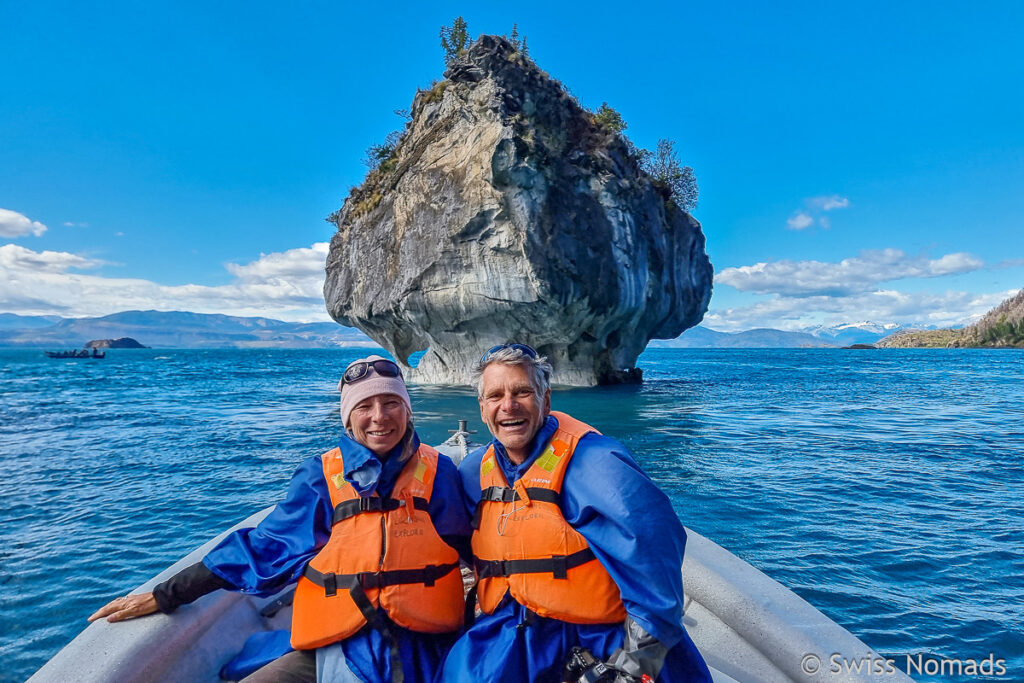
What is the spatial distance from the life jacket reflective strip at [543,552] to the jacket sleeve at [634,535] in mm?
94

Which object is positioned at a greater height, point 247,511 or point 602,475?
point 602,475

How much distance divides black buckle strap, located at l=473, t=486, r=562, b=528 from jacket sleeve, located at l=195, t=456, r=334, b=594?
0.75 m

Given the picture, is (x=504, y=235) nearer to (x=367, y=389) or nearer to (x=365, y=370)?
(x=365, y=370)

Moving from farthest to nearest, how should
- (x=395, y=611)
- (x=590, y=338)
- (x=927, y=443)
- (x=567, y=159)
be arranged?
(x=590, y=338), (x=567, y=159), (x=927, y=443), (x=395, y=611)

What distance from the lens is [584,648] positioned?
7.71ft

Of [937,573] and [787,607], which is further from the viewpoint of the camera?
[937,573]

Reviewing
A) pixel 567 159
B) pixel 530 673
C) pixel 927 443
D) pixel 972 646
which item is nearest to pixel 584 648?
pixel 530 673

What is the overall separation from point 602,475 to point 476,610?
1.24m

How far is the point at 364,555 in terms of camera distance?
2564 millimetres

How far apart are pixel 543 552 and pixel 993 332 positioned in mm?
140165

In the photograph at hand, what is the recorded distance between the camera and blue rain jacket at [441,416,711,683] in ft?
7.09

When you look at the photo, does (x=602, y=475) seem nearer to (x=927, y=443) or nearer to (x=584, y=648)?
(x=584, y=648)

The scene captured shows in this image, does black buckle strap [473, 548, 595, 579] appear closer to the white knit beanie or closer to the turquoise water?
the white knit beanie

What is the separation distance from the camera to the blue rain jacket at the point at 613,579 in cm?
216
